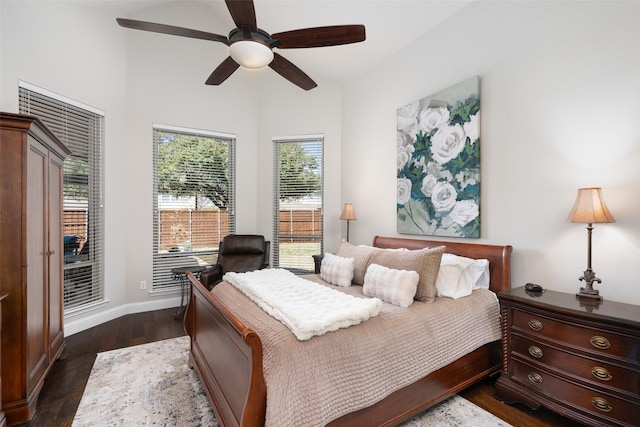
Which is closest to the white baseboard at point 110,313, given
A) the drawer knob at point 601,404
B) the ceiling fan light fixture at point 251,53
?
the ceiling fan light fixture at point 251,53

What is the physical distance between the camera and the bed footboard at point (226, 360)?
4.41ft

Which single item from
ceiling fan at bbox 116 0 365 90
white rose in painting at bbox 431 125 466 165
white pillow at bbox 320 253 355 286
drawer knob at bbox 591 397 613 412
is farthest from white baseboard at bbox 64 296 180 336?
drawer knob at bbox 591 397 613 412

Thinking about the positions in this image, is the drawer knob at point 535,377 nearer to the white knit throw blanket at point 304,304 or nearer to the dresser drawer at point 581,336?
the dresser drawer at point 581,336

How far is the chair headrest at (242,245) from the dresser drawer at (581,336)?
3274 mm

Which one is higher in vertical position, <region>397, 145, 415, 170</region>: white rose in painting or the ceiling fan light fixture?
the ceiling fan light fixture

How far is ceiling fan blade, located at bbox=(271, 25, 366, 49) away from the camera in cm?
220

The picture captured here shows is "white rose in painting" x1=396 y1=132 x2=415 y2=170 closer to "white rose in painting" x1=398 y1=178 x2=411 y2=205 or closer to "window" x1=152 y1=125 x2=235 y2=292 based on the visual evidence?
"white rose in painting" x1=398 y1=178 x2=411 y2=205

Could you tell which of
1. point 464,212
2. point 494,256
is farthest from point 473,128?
point 494,256

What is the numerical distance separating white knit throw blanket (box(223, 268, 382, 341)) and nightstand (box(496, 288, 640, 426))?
1064mm

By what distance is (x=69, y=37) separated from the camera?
10.8 ft

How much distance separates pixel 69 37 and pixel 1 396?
3.54 metres

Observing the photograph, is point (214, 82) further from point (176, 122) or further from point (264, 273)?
point (264, 273)

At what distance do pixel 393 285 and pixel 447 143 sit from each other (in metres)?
1.67

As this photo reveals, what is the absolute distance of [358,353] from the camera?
1604 mm
